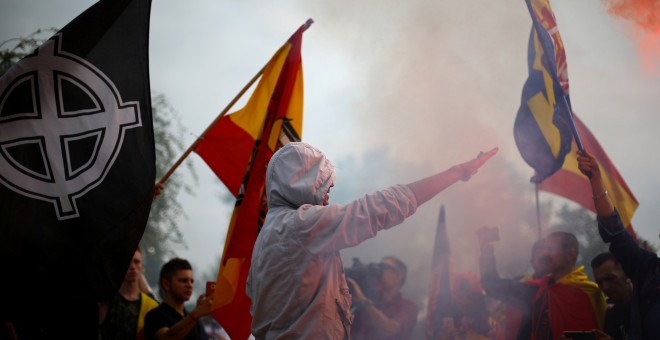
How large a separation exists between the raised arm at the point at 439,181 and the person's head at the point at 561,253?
233 centimetres

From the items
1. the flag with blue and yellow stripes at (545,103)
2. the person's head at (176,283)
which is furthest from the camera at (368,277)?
the flag with blue and yellow stripes at (545,103)

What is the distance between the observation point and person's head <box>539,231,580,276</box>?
16.3ft

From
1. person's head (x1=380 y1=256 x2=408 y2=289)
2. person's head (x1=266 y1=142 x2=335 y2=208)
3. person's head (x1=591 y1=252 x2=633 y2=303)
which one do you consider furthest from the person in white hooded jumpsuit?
person's head (x1=380 y1=256 x2=408 y2=289)

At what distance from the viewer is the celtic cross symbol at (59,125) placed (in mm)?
3957

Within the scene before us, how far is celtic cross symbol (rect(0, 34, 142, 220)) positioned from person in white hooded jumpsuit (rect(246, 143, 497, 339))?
1.56 m

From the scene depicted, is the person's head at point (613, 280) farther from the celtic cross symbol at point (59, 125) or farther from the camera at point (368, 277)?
the celtic cross symbol at point (59, 125)

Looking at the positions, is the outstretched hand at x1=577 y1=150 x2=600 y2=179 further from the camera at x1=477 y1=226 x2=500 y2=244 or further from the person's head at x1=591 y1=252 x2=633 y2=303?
the camera at x1=477 y1=226 x2=500 y2=244

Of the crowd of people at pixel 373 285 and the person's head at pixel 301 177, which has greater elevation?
the person's head at pixel 301 177

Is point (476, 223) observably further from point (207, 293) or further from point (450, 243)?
point (207, 293)

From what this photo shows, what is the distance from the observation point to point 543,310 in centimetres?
491

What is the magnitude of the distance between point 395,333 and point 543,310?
1.24 metres

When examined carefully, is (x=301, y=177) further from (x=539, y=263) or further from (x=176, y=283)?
(x=539, y=263)

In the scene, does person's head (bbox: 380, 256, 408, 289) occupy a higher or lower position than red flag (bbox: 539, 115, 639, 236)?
lower

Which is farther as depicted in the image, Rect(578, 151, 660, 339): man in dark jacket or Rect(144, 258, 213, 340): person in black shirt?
Rect(144, 258, 213, 340): person in black shirt
